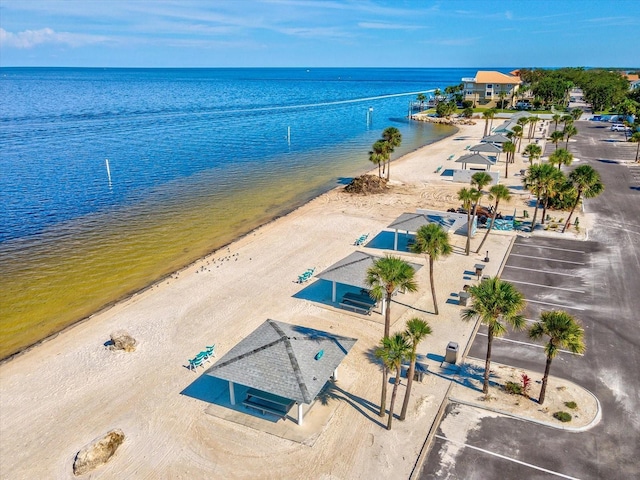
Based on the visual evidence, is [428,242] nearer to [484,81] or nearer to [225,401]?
[225,401]

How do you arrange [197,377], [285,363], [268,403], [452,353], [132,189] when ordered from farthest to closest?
[132,189] < [452,353] < [197,377] < [268,403] < [285,363]

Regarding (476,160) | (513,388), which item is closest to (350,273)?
(513,388)

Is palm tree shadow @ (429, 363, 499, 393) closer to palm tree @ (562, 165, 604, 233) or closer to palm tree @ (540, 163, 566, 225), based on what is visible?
palm tree @ (562, 165, 604, 233)

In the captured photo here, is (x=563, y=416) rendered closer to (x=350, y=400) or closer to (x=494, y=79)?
(x=350, y=400)

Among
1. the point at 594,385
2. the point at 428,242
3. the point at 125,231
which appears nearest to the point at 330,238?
the point at 428,242

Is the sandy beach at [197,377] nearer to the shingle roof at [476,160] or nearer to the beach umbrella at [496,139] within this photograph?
the shingle roof at [476,160]

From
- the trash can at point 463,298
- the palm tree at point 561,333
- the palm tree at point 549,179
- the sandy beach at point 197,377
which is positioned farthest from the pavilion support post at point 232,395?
the palm tree at point 549,179
